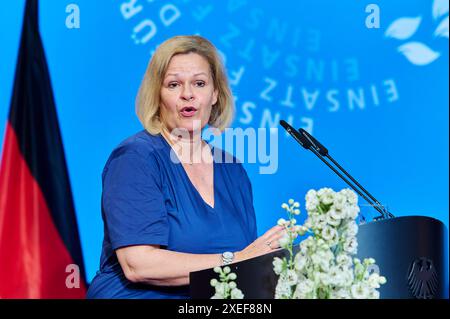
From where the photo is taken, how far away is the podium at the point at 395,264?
166cm

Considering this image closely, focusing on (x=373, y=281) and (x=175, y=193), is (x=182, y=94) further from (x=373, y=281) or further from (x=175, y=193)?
(x=373, y=281)

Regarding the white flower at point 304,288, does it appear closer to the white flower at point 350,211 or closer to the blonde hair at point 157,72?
the white flower at point 350,211

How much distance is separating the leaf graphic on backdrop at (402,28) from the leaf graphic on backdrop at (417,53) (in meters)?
0.04

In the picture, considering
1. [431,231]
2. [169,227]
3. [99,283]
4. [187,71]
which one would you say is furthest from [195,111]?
Result: [431,231]

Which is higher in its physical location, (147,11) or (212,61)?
(147,11)

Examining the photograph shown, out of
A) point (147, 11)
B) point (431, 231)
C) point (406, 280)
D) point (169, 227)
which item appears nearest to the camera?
point (406, 280)

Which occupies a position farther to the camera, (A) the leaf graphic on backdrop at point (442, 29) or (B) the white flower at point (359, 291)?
(A) the leaf graphic on backdrop at point (442, 29)

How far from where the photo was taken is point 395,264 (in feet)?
6.12

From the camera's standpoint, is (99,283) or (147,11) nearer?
(99,283)

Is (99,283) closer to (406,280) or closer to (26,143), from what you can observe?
(406,280)

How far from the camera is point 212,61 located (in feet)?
8.47

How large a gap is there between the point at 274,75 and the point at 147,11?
594mm
